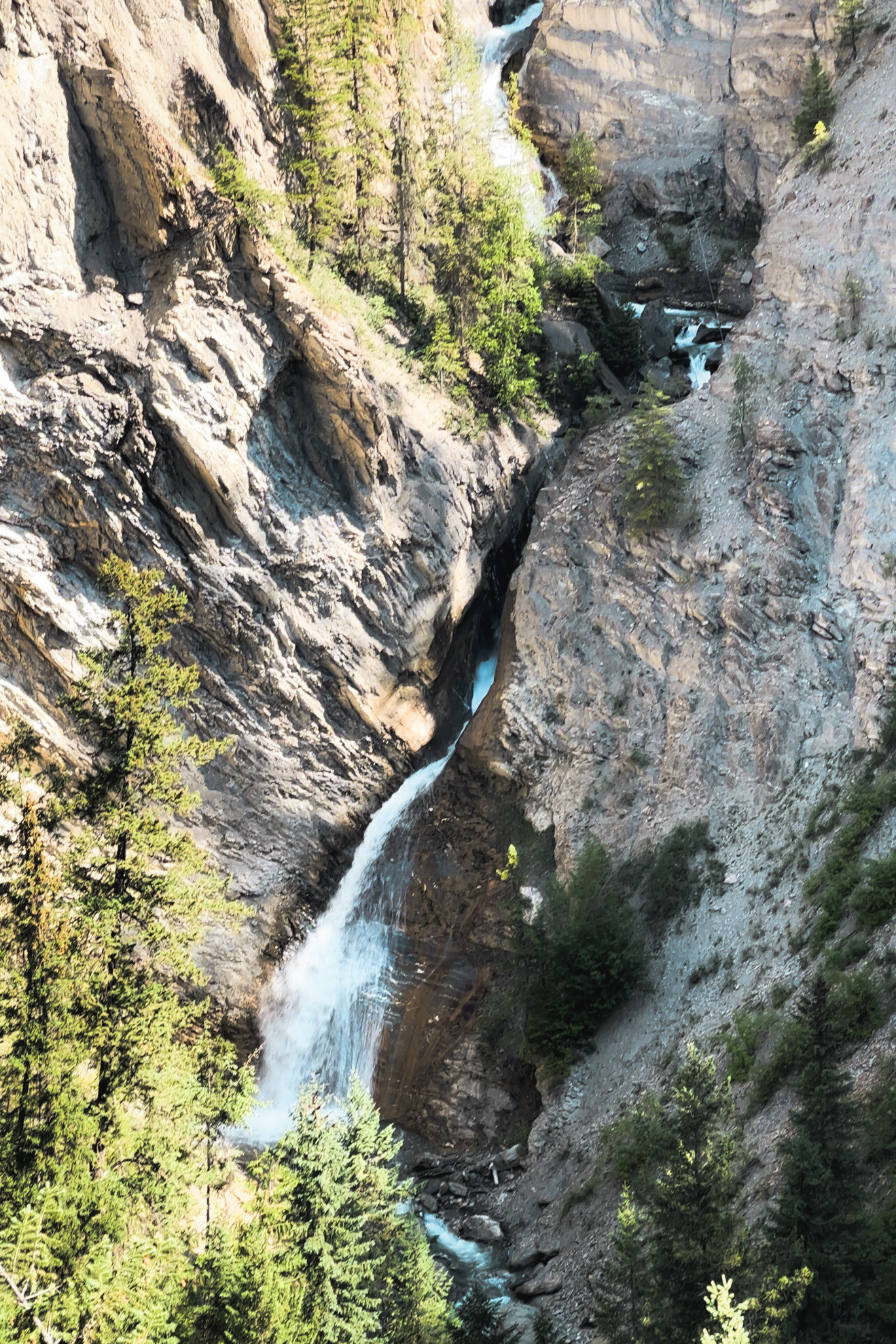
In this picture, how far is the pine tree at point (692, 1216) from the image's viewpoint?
13.8m

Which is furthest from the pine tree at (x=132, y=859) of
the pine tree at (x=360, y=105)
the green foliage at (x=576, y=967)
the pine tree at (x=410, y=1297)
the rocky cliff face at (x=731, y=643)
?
the pine tree at (x=360, y=105)

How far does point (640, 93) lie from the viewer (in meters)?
45.8

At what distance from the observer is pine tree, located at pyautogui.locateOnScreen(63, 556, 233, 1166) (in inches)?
586

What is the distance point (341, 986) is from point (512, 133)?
33144mm

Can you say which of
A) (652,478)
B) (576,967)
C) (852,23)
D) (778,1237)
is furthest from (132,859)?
(852,23)

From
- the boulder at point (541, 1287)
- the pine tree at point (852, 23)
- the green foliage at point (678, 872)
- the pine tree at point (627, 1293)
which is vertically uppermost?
the pine tree at point (852, 23)

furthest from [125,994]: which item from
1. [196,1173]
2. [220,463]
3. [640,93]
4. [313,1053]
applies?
[640,93]

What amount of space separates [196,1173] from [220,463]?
1817 centimetres

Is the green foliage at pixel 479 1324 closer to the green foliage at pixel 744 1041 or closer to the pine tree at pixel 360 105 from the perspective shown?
the green foliage at pixel 744 1041

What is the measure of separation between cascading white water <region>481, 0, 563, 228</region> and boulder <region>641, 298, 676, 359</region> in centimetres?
515

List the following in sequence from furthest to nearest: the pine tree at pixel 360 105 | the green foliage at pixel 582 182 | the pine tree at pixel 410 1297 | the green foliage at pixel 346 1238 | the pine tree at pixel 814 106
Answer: the green foliage at pixel 582 182 → the pine tree at pixel 814 106 → the pine tree at pixel 360 105 → the pine tree at pixel 410 1297 → the green foliage at pixel 346 1238

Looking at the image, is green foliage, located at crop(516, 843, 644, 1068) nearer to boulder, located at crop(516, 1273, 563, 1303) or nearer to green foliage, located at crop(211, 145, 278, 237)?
boulder, located at crop(516, 1273, 563, 1303)

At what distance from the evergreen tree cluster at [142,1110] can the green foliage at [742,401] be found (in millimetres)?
20085

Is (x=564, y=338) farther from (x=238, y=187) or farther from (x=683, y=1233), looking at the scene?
(x=683, y=1233)
